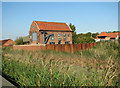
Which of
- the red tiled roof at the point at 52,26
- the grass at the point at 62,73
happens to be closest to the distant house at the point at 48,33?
the red tiled roof at the point at 52,26

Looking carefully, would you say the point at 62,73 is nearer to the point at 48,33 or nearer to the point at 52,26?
the point at 48,33

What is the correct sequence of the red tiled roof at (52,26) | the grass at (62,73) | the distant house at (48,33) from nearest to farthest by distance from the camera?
the grass at (62,73)
the distant house at (48,33)
the red tiled roof at (52,26)

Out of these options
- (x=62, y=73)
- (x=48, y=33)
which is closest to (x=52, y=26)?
(x=48, y=33)

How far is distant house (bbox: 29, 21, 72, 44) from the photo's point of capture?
2830 centimetres

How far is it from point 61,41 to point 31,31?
7.82m

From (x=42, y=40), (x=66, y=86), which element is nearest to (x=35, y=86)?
(x=66, y=86)

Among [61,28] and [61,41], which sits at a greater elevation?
[61,28]

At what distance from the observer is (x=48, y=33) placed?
28938 millimetres

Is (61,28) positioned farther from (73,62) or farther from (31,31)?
(73,62)

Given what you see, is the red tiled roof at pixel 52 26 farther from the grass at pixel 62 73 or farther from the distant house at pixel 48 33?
the grass at pixel 62 73

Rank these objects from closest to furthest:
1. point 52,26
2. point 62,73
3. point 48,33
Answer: point 62,73 → point 48,33 → point 52,26

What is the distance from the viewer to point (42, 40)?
2817 centimetres

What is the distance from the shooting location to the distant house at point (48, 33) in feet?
92.8

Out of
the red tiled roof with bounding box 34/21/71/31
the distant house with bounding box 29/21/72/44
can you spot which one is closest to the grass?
the distant house with bounding box 29/21/72/44
